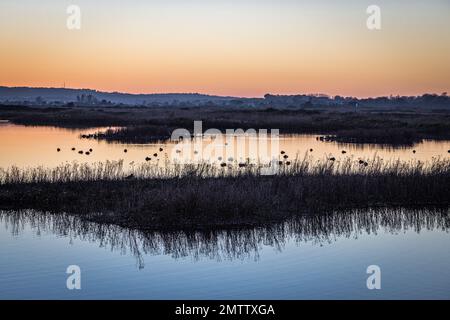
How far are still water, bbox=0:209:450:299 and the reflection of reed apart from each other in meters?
0.03

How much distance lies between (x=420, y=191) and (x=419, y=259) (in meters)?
6.08

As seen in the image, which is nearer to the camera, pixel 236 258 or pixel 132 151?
pixel 236 258

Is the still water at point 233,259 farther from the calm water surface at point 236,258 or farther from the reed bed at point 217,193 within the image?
the reed bed at point 217,193

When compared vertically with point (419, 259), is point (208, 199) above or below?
above

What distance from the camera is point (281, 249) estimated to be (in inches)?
590

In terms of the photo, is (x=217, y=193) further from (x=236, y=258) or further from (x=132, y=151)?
(x=132, y=151)

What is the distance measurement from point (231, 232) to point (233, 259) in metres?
1.84

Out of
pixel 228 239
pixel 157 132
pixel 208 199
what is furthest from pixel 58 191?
pixel 157 132

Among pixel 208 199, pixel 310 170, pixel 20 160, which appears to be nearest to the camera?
pixel 208 199

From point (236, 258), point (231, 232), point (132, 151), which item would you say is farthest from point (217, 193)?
point (132, 151)

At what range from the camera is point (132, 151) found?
3600 cm

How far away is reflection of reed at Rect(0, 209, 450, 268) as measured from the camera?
48.3 feet

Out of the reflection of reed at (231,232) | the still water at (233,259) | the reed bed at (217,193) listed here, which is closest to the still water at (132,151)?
the reed bed at (217,193)
